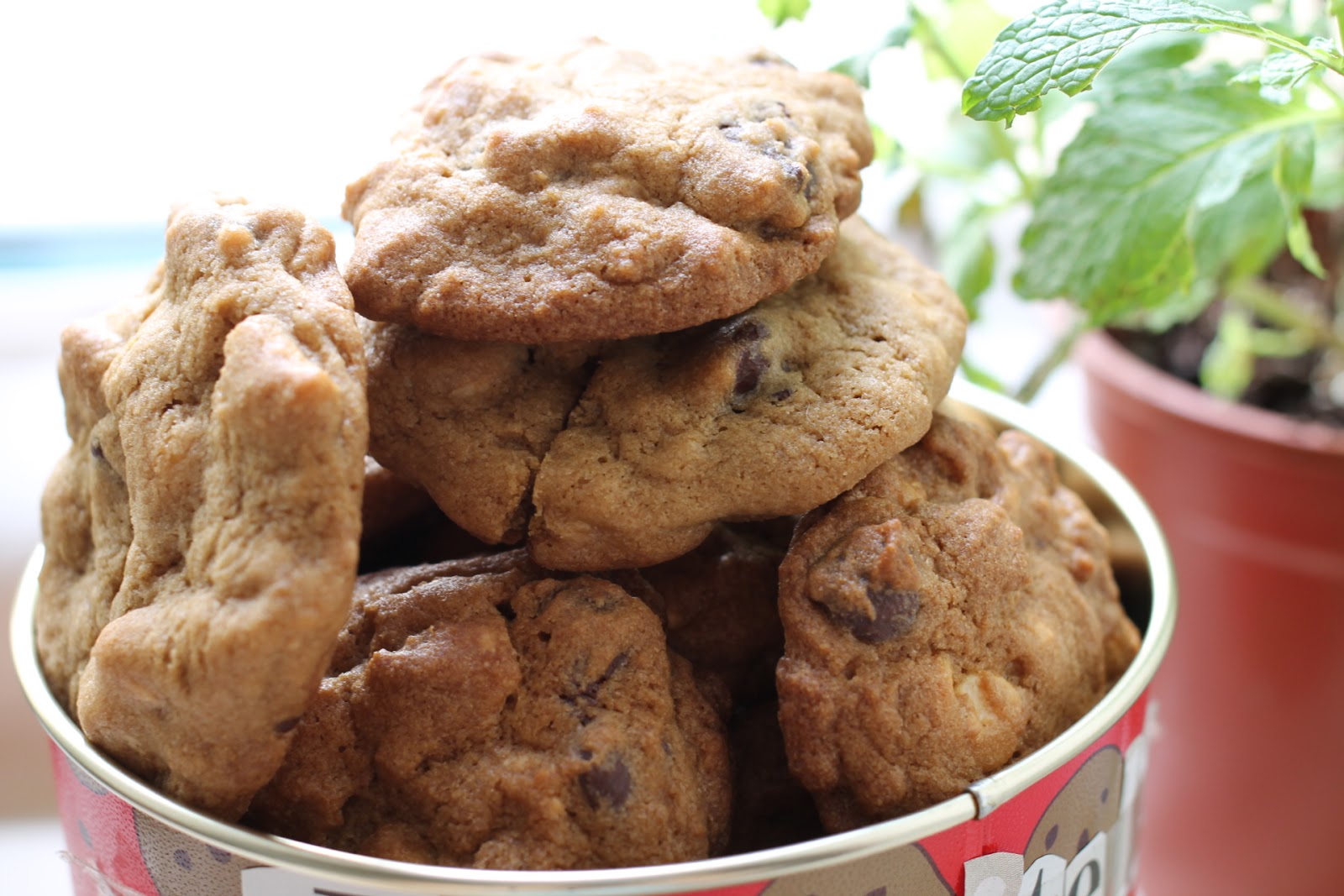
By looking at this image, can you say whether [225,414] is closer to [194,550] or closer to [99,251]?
[194,550]

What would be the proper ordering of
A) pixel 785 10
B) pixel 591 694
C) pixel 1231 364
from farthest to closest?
1. pixel 1231 364
2. pixel 785 10
3. pixel 591 694

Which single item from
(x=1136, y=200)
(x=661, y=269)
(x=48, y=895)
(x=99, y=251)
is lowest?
(x=48, y=895)

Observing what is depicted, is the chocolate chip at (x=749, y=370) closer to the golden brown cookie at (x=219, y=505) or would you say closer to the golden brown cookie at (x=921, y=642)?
the golden brown cookie at (x=921, y=642)

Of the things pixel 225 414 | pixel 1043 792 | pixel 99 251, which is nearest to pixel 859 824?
pixel 1043 792

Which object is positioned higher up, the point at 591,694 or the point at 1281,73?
the point at 1281,73

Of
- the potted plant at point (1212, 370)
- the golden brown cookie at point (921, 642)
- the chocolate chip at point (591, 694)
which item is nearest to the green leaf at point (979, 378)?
the potted plant at point (1212, 370)

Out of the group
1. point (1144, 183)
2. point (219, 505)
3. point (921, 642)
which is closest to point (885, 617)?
point (921, 642)

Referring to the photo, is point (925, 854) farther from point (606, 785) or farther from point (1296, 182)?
point (1296, 182)

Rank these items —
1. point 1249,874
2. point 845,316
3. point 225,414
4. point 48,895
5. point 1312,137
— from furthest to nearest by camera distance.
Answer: point 1249,874, point 48,895, point 1312,137, point 845,316, point 225,414
